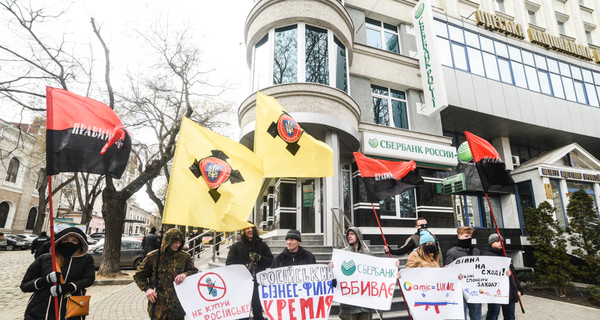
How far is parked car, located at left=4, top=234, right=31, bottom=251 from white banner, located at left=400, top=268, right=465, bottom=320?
3228cm

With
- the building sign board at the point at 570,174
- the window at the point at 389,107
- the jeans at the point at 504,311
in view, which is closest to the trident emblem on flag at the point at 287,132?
the jeans at the point at 504,311

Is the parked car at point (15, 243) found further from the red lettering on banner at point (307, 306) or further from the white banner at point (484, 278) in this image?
the white banner at point (484, 278)

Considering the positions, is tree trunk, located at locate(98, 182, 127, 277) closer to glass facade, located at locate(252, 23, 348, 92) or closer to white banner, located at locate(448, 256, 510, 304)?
glass facade, located at locate(252, 23, 348, 92)

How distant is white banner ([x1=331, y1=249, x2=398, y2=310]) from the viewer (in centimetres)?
433

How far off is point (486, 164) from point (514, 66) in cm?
1334

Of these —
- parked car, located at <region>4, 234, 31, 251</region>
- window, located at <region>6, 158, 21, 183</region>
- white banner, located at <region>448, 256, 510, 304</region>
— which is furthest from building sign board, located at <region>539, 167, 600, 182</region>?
window, located at <region>6, 158, 21, 183</region>

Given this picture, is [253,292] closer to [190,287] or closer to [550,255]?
[190,287]

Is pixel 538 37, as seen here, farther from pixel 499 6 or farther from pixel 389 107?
pixel 389 107

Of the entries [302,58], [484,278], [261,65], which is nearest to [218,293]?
[484,278]

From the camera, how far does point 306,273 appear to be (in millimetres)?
4297

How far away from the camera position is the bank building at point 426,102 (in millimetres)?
10438

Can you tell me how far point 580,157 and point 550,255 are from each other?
29.9ft

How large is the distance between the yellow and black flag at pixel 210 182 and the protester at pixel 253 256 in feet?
3.44

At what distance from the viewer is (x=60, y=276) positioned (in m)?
3.42
